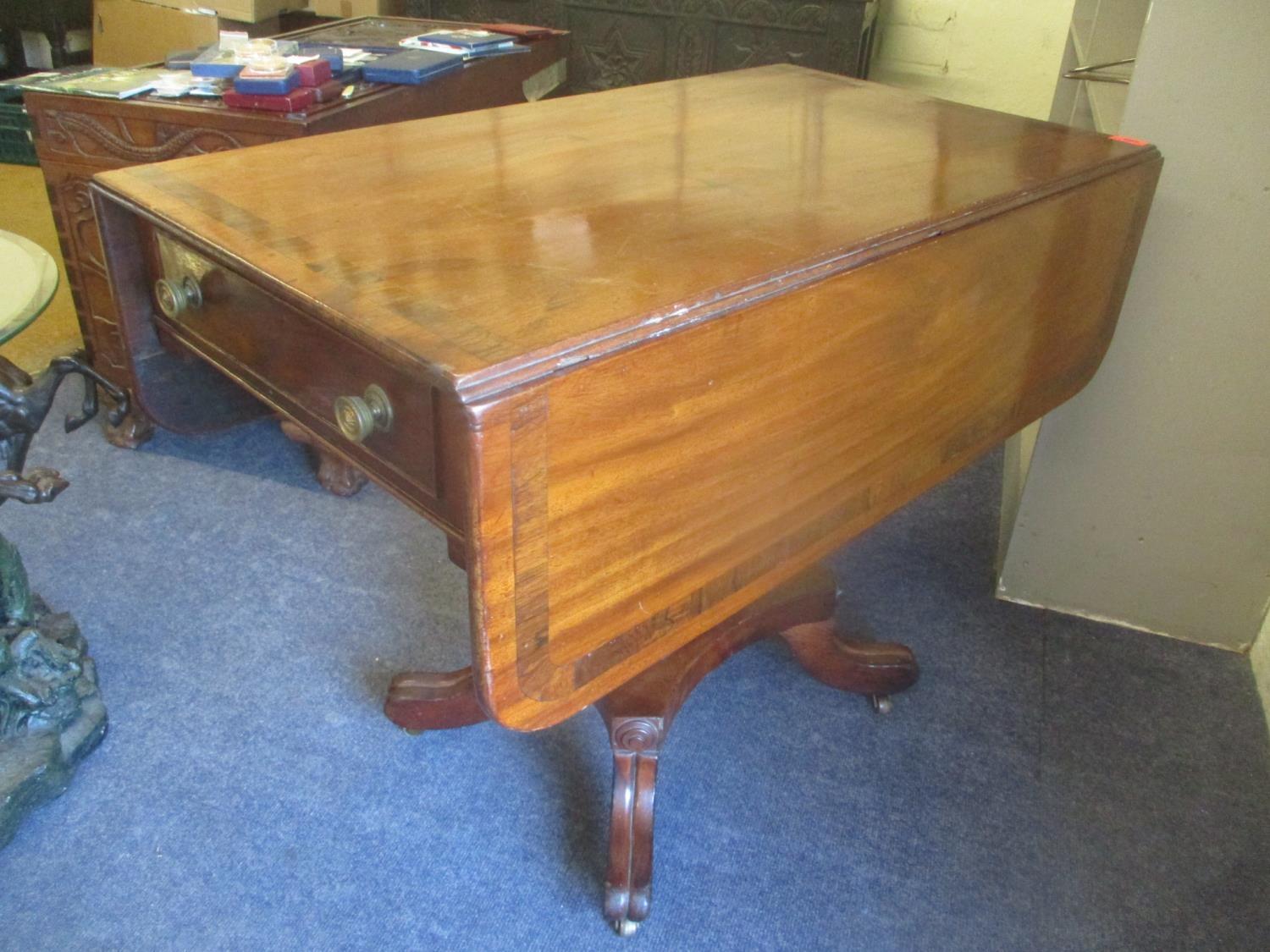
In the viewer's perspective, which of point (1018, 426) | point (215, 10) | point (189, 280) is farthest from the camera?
point (215, 10)

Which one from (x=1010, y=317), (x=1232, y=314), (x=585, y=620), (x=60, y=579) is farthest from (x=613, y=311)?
(x=60, y=579)

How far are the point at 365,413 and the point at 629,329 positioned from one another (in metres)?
0.21

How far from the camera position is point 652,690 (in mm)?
1154

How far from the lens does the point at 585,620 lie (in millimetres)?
805

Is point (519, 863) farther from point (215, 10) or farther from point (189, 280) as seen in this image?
point (215, 10)

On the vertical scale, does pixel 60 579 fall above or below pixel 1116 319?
below

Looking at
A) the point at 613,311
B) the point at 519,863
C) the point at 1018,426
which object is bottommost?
the point at 519,863

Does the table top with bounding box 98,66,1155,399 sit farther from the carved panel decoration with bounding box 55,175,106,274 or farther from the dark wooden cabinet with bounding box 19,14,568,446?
the carved panel decoration with bounding box 55,175,106,274

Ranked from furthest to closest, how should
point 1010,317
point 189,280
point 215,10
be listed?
point 215,10 < point 1010,317 < point 189,280

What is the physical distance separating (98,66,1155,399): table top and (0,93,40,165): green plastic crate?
2638mm

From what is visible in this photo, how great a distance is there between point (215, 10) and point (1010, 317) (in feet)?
8.01

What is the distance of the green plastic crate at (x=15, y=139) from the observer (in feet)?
10.5

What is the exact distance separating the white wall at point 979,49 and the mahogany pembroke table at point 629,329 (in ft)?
6.64

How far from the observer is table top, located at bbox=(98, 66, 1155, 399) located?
0.72 meters
